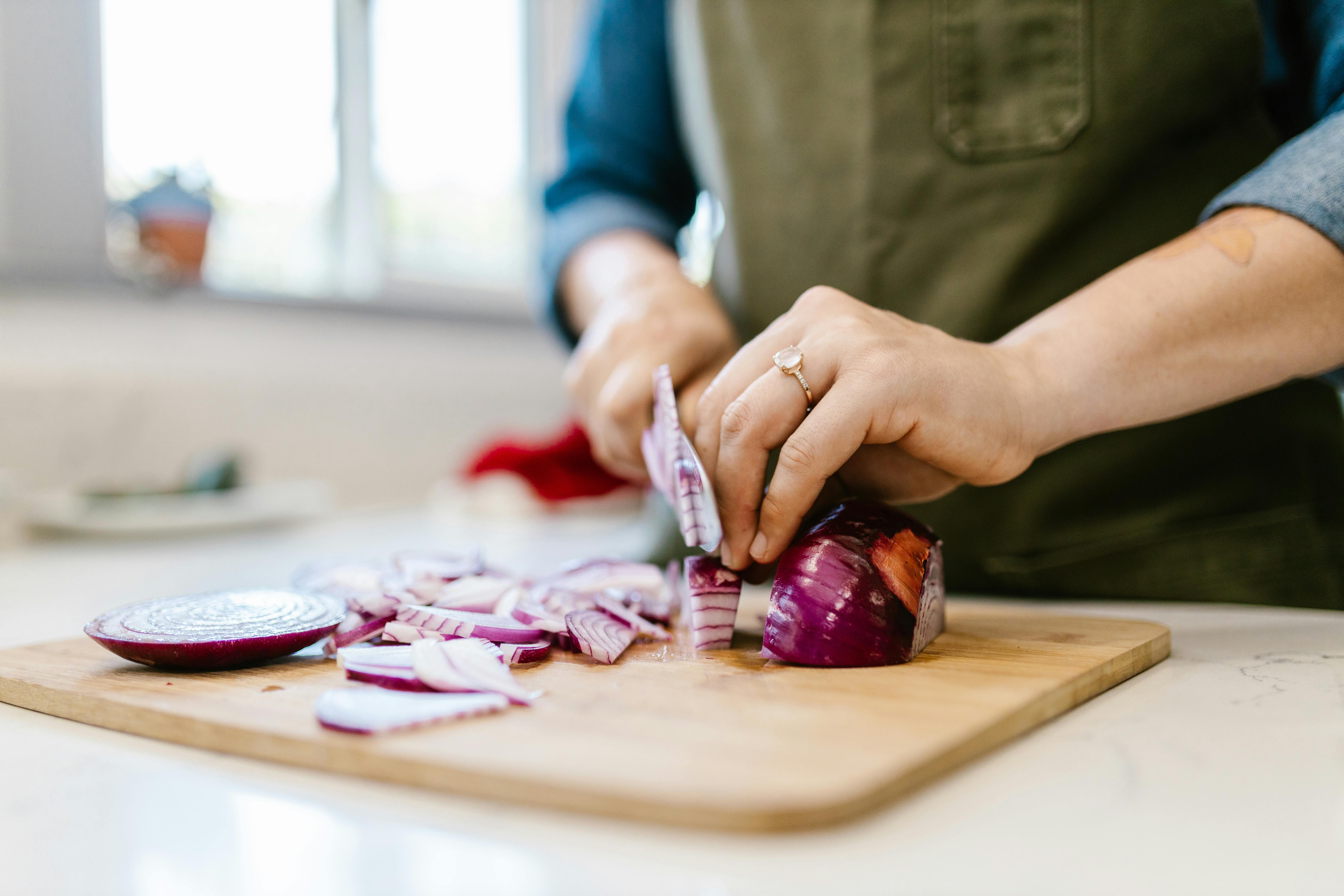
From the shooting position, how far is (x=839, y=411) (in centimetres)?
66

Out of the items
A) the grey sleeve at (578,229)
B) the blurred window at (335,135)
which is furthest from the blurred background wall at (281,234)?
the grey sleeve at (578,229)

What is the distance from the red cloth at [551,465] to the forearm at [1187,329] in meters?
1.27

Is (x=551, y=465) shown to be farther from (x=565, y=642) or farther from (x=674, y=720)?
(x=674, y=720)

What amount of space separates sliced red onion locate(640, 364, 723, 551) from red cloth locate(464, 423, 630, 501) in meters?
1.06

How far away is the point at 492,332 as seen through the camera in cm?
256

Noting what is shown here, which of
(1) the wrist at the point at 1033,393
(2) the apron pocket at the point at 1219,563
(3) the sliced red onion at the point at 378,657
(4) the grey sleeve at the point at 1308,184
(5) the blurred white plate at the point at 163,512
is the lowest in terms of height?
(5) the blurred white plate at the point at 163,512

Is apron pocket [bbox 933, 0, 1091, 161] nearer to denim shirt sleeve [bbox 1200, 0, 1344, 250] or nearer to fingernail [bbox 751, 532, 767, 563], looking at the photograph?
denim shirt sleeve [bbox 1200, 0, 1344, 250]

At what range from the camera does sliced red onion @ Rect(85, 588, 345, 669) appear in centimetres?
63

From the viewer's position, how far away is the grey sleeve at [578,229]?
126 centimetres

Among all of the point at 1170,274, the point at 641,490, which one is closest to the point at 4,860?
the point at 1170,274

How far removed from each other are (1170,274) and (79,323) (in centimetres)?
163

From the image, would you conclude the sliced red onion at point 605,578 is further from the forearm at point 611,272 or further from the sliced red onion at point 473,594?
the forearm at point 611,272

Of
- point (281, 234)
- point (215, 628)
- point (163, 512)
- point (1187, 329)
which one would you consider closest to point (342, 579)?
point (215, 628)

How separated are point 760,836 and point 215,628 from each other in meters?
0.44
